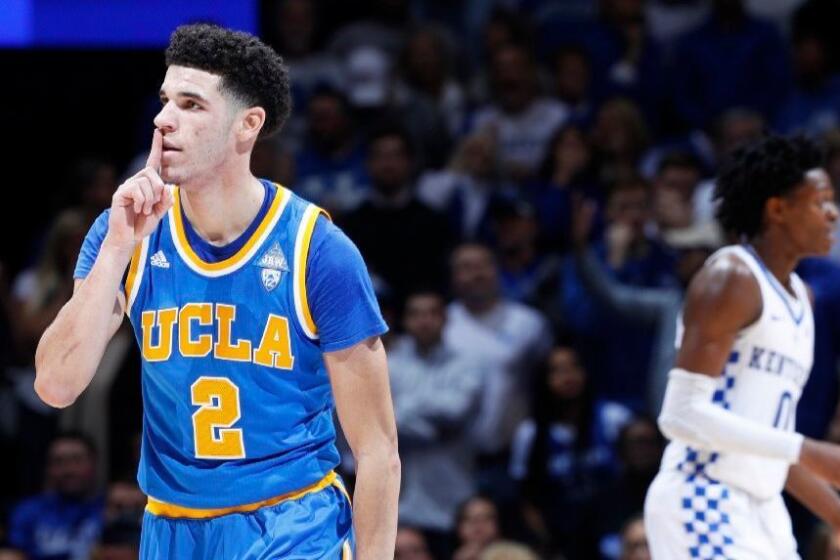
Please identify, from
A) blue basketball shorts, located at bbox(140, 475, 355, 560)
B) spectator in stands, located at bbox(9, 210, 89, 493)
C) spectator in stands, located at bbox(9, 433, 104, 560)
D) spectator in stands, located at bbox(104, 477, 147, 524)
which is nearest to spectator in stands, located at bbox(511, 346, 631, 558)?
spectator in stands, located at bbox(104, 477, 147, 524)

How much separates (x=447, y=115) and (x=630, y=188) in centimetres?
196

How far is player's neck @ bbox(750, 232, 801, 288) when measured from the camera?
17.5 ft

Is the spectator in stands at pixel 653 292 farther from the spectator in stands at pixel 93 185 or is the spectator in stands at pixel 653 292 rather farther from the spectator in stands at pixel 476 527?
the spectator in stands at pixel 93 185

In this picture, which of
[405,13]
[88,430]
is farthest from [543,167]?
[88,430]

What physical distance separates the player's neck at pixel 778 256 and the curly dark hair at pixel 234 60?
6.79 feet

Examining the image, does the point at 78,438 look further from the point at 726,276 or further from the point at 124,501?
the point at 726,276

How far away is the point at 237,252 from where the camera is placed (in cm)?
398

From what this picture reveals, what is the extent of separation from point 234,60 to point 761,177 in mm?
2261

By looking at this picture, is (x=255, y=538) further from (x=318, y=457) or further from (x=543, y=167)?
(x=543, y=167)

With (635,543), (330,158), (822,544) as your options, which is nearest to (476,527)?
(635,543)

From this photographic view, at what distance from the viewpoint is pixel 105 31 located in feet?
23.0

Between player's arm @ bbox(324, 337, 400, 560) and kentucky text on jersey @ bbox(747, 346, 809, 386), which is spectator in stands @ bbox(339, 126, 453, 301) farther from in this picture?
player's arm @ bbox(324, 337, 400, 560)

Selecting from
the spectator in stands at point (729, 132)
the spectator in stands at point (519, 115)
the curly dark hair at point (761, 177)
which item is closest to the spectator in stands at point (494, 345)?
the spectator in stands at point (729, 132)

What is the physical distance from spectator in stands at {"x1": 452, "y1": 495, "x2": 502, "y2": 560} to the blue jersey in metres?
3.82
